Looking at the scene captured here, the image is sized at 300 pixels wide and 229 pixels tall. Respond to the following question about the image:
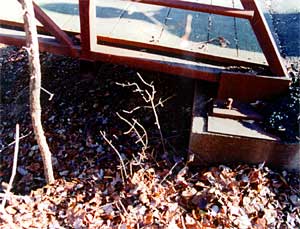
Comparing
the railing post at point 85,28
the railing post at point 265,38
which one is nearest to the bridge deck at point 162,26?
the railing post at point 85,28

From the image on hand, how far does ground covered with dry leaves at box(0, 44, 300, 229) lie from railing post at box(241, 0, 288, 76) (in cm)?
90

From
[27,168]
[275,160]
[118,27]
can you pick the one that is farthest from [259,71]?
[27,168]

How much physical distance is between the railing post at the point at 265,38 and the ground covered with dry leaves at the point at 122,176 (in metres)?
0.90

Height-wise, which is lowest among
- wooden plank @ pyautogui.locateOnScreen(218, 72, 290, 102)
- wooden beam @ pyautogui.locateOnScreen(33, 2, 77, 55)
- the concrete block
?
the concrete block

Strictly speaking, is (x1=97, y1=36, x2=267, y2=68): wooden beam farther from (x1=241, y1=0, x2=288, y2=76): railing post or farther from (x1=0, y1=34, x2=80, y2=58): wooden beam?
(x1=0, y1=34, x2=80, y2=58): wooden beam

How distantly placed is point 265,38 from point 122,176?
178 centimetres

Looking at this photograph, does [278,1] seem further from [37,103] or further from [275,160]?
[37,103]

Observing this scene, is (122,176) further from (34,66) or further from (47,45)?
(47,45)

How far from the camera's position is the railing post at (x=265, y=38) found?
2.88 meters

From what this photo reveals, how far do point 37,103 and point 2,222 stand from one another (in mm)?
1029

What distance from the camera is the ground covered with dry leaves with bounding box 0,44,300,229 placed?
2826 mm

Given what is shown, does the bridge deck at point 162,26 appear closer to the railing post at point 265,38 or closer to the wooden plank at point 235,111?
the railing post at point 265,38

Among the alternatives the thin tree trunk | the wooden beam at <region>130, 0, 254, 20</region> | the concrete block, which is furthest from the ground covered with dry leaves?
the wooden beam at <region>130, 0, 254, 20</region>

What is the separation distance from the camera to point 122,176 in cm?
315
